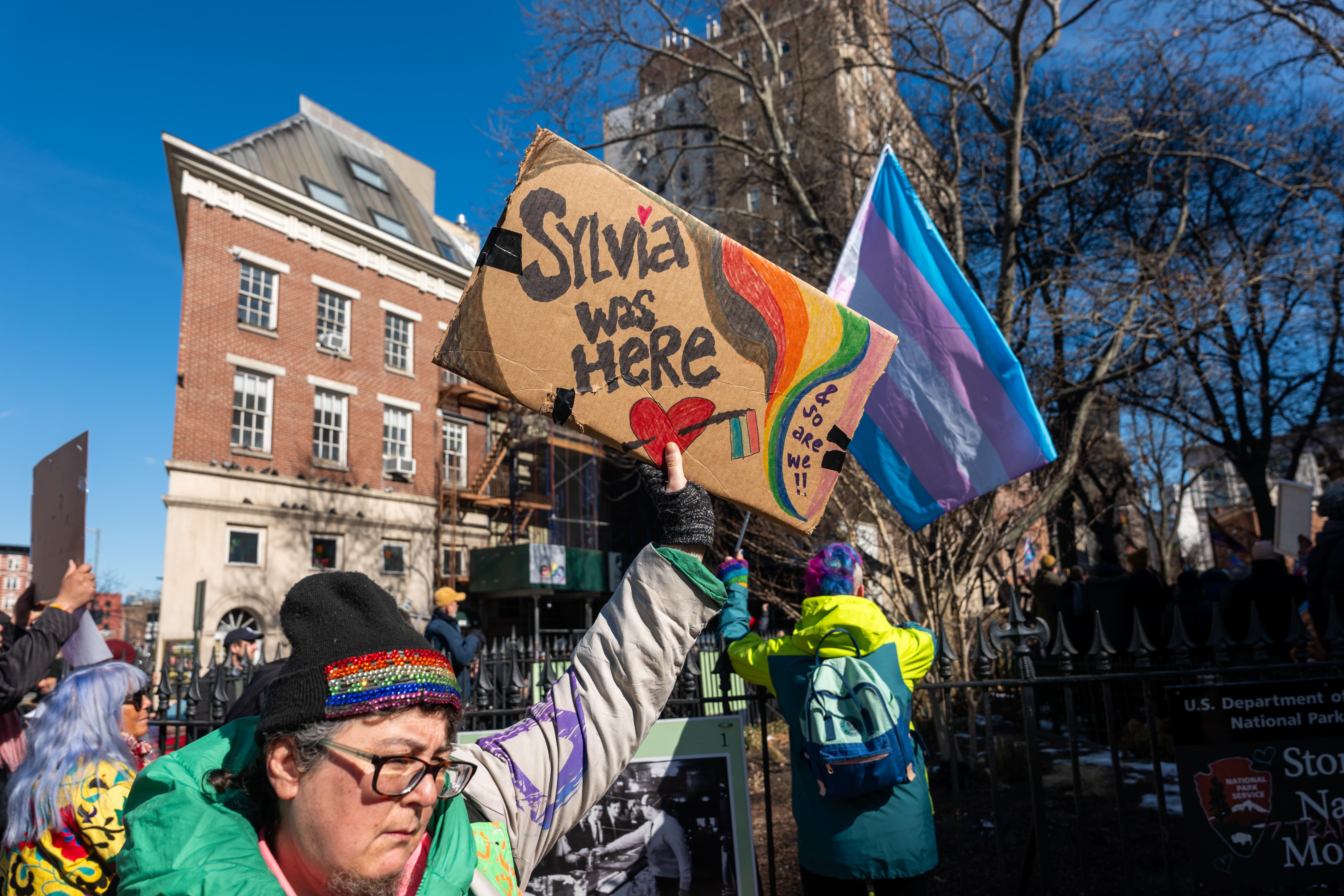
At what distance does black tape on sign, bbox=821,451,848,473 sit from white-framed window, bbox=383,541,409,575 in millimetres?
20994

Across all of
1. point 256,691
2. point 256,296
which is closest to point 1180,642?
point 256,691

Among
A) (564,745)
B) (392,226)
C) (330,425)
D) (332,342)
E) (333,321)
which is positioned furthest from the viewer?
(392,226)

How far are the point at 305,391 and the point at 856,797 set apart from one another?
20056 millimetres

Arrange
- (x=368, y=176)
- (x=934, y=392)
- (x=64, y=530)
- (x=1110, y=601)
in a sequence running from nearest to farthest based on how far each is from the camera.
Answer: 1. (x=64, y=530)
2. (x=934, y=392)
3. (x=1110, y=601)
4. (x=368, y=176)

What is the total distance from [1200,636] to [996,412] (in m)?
4.12

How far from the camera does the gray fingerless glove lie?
186cm

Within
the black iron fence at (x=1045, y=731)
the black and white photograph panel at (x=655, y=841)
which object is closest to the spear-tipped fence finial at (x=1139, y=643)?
the black iron fence at (x=1045, y=731)

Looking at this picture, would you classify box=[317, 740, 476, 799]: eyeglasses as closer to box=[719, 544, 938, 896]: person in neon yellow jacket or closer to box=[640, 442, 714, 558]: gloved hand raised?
box=[640, 442, 714, 558]: gloved hand raised

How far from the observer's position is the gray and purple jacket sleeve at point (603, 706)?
1.75m

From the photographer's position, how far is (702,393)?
2.15 meters

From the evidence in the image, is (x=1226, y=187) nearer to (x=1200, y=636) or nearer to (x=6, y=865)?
(x=1200, y=636)

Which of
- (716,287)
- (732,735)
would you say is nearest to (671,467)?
(716,287)

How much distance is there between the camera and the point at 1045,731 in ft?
29.2

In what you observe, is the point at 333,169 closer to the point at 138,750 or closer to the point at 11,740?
the point at 11,740
